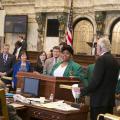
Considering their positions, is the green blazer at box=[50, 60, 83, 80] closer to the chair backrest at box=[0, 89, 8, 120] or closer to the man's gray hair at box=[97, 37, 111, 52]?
the man's gray hair at box=[97, 37, 111, 52]

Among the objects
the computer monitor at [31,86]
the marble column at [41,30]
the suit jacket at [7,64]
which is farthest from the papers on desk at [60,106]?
the marble column at [41,30]

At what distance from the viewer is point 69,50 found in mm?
5402

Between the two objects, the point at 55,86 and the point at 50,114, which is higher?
the point at 55,86

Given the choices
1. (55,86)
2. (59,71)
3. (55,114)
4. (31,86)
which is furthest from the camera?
(59,71)

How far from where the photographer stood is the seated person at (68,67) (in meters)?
5.42

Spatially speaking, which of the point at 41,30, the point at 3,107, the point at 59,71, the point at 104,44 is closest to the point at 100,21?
the point at 41,30

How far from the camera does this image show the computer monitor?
530 centimetres

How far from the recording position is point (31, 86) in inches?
212

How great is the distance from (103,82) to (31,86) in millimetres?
1092

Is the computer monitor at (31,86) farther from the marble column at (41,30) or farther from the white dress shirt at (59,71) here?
the marble column at (41,30)

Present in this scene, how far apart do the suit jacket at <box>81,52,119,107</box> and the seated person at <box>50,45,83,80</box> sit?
0.64m

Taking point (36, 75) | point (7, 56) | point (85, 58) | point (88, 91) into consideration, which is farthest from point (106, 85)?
point (85, 58)

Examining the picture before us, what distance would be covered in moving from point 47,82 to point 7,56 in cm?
367

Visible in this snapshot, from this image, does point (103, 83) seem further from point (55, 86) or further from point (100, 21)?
point (100, 21)
